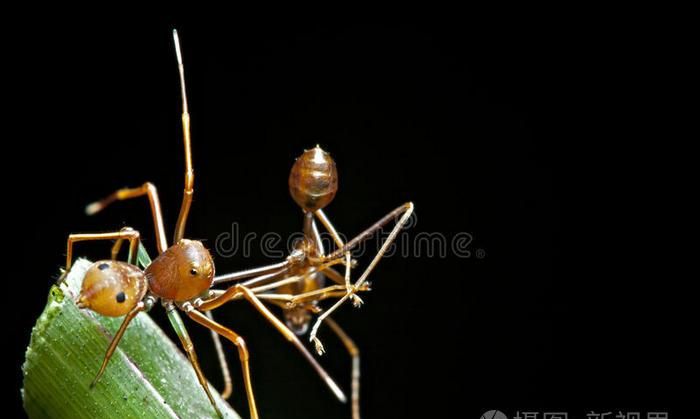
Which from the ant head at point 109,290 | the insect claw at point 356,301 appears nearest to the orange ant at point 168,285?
the ant head at point 109,290

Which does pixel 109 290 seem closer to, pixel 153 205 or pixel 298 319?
pixel 153 205

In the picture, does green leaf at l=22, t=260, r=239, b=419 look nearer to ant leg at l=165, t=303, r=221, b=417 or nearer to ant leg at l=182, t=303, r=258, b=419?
ant leg at l=165, t=303, r=221, b=417

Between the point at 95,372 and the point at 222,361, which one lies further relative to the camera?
the point at 222,361

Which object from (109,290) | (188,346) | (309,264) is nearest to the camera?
(109,290)

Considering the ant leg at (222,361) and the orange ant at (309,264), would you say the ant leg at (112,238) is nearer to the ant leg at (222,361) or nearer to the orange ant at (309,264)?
the orange ant at (309,264)

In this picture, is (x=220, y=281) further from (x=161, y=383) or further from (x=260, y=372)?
(x=260, y=372)

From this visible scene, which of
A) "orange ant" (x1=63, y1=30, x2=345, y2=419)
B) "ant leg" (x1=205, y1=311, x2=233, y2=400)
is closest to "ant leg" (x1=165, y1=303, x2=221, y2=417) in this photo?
"orange ant" (x1=63, y1=30, x2=345, y2=419)

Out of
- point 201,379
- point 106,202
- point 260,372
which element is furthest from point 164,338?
point 260,372

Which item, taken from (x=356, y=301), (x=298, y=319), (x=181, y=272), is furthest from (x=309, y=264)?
(x=181, y=272)
